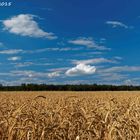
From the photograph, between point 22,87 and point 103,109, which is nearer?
point 103,109

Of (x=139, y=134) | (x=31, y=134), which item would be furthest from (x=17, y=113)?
A: (x=139, y=134)

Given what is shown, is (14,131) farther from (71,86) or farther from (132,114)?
(71,86)

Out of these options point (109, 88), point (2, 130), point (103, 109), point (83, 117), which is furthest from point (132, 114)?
point (109, 88)

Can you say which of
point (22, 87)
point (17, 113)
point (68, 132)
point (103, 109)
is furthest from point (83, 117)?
point (22, 87)

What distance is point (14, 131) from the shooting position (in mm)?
5246

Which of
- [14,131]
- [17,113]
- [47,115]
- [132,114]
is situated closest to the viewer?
[14,131]

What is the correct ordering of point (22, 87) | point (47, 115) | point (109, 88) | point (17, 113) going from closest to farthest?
point (17, 113), point (47, 115), point (22, 87), point (109, 88)

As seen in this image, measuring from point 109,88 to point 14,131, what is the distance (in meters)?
104

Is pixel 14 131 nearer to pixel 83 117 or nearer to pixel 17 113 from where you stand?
pixel 17 113

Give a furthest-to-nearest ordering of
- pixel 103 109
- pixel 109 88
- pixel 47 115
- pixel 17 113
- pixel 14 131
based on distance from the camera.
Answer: pixel 109 88 < pixel 103 109 < pixel 47 115 < pixel 17 113 < pixel 14 131

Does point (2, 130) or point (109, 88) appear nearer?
point (2, 130)

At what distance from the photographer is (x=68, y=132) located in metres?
5.94

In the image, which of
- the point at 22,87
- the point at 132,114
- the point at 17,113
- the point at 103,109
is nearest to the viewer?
the point at 17,113

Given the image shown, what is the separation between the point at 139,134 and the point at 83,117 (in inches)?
55.8
